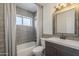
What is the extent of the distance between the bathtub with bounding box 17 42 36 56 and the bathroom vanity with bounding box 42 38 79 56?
0.28 m

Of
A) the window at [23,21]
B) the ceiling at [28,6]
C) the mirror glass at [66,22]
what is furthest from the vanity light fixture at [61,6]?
the window at [23,21]

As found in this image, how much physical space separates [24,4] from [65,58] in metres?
1.21

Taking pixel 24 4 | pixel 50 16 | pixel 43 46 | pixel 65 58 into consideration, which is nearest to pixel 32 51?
pixel 43 46

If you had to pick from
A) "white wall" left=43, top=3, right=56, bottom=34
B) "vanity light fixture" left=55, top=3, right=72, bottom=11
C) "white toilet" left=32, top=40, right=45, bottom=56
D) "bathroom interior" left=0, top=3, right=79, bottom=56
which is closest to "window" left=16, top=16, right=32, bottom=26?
"bathroom interior" left=0, top=3, right=79, bottom=56

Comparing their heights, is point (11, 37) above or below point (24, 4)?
below

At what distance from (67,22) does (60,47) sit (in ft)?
1.57

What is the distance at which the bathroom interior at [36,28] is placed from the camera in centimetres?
158

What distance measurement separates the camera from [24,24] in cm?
168

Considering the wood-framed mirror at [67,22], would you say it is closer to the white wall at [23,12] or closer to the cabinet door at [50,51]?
the cabinet door at [50,51]

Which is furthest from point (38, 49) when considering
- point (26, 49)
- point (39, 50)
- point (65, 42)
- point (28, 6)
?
point (28, 6)

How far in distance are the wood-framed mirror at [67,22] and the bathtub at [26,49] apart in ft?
1.68

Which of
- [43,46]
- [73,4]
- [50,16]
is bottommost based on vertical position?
[43,46]

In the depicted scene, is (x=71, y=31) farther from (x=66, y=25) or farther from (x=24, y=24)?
(x=24, y=24)

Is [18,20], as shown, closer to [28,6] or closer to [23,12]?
[23,12]
